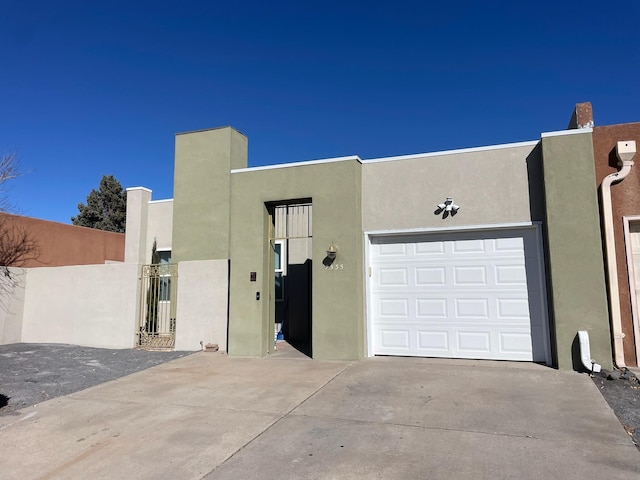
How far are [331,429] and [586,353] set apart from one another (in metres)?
4.82

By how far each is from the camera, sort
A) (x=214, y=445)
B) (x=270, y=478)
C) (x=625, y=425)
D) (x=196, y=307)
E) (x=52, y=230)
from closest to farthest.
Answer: (x=270, y=478)
(x=214, y=445)
(x=625, y=425)
(x=196, y=307)
(x=52, y=230)

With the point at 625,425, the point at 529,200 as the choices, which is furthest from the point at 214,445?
the point at 529,200

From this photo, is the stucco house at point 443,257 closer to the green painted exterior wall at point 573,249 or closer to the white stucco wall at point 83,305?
the green painted exterior wall at point 573,249

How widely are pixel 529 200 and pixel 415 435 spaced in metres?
5.37

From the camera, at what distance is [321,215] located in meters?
9.28

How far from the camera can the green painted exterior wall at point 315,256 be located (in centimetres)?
887

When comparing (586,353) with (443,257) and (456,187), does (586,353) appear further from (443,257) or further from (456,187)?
(456,187)

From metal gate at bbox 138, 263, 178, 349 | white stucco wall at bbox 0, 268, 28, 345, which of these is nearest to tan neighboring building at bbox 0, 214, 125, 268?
white stucco wall at bbox 0, 268, 28, 345

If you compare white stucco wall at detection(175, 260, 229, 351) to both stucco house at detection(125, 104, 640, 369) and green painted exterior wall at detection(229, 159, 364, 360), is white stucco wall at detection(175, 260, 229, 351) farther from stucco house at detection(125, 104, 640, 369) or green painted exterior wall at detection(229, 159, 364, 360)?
green painted exterior wall at detection(229, 159, 364, 360)

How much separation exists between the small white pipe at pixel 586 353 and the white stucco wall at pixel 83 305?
1009cm

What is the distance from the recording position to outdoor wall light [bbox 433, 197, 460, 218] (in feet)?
28.0

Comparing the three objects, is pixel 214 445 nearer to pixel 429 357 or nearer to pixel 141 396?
pixel 141 396

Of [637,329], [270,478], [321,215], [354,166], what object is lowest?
[270,478]

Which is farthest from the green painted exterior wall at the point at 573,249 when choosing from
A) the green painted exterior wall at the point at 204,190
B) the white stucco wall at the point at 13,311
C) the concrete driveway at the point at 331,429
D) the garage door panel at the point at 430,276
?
the white stucco wall at the point at 13,311
